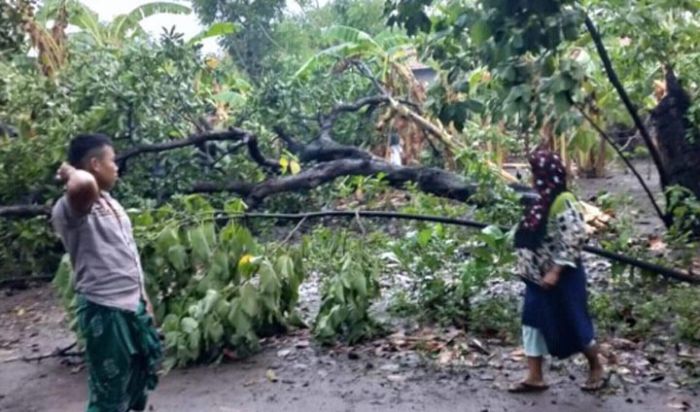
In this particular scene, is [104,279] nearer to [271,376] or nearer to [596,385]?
[271,376]

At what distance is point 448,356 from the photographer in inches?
250

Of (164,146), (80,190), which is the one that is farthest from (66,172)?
(164,146)

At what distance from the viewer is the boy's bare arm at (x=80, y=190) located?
4215 millimetres

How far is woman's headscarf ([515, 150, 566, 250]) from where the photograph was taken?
5547 mm

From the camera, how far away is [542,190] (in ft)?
18.3

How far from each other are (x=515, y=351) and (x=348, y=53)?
8318mm

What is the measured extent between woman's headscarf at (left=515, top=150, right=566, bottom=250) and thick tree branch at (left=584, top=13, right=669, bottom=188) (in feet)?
5.05

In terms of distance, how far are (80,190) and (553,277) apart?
109 inches

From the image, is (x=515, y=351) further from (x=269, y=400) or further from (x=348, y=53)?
(x=348, y=53)

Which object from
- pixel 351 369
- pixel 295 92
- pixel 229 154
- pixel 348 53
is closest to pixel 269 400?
pixel 351 369

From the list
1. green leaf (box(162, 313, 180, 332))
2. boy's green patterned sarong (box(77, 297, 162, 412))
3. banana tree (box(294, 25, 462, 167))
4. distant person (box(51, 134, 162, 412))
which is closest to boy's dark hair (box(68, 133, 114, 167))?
distant person (box(51, 134, 162, 412))

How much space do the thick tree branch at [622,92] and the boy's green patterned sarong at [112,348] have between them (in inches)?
152

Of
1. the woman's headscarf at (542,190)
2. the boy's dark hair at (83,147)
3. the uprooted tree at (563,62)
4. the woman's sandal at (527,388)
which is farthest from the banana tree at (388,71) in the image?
the boy's dark hair at (83,147)

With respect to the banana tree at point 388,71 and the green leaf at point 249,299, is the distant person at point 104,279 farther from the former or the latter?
the banana tree at point 388,71
